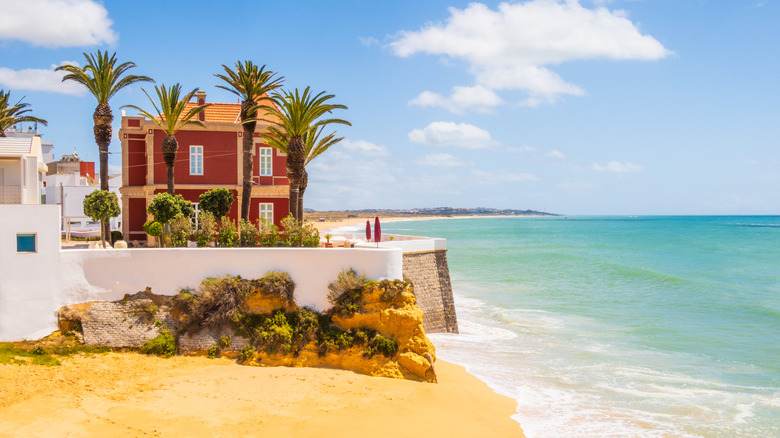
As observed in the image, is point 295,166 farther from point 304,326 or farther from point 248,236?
point 304,326

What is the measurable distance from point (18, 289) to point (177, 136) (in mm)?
13651

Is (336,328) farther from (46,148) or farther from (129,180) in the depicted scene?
(46,148)

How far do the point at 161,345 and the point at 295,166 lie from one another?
9806 millimetres

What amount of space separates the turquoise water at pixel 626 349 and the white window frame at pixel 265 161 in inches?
517

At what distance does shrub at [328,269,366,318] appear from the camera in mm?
19766

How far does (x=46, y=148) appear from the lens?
197 ft

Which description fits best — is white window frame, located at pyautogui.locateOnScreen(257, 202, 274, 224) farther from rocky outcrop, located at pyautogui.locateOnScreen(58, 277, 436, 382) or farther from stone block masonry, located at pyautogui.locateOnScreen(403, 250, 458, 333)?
rocky outcrop, located at pyautogui.locateOnScreen(58, 277, 436, 382)

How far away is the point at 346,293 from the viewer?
65.7ft

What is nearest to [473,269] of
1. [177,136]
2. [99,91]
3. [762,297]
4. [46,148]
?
[762,297]

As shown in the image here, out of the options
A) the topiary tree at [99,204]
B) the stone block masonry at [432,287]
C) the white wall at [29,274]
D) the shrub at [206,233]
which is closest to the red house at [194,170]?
the topiary tree at [99,204]

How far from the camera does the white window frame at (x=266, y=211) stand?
99.7ft

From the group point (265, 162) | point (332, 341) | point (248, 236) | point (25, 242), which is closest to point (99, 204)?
point (25, 242)

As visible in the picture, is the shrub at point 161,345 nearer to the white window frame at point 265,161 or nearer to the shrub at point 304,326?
the shrub at point 304,326

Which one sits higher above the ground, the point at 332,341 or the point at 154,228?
the point at 154,228
